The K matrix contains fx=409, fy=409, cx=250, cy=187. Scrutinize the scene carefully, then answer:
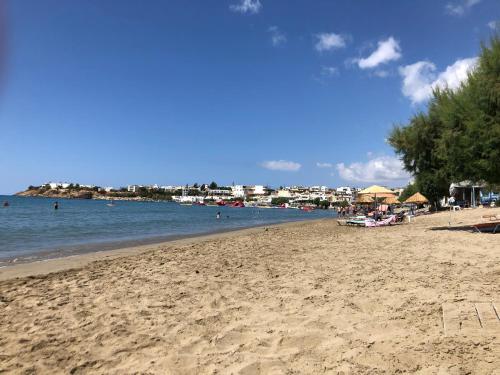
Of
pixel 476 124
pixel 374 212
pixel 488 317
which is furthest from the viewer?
pixel 374 212

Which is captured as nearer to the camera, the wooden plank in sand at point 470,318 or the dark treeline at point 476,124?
the wooden plank in sand at point 470,318

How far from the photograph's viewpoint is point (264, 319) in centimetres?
550

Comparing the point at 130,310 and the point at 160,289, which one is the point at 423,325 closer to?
the point at 130,310

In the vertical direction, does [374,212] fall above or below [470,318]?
above

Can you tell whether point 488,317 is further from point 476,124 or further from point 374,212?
point 374,212

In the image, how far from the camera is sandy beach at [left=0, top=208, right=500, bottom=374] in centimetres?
411

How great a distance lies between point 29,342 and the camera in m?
4.96

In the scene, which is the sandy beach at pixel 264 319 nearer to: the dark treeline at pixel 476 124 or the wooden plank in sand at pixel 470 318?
the wooden plank in sand at pixel 470 318

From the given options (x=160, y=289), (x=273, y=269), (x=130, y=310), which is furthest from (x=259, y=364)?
(x=273, y=269)

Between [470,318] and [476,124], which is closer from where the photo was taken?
[470,318]

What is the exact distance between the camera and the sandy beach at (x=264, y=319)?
4.11 m

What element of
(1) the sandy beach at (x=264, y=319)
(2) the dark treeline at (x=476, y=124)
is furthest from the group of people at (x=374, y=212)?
(1) the sandy beach at (x=264, y=319)

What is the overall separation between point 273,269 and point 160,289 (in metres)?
2.81

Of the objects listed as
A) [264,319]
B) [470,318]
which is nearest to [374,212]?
[264,319]
